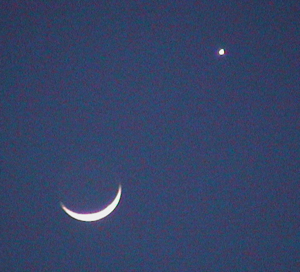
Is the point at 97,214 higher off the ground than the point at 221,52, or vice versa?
the point at 221,52

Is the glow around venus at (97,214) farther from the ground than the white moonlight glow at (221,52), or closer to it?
closer to it

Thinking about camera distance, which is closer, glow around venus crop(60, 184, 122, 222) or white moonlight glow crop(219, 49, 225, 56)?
white moonlight glow crop(219, 49, 225, 56)

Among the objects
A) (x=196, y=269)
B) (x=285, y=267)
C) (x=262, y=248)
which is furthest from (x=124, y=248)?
(x=285, y=267)

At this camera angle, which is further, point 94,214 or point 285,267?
point 285,267

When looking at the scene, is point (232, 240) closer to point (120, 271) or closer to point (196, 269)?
point (196, 269)

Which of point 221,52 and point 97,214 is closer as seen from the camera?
point 221,52

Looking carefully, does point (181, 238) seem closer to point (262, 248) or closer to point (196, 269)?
point (196, 269)

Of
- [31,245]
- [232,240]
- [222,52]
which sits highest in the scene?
[222,52]

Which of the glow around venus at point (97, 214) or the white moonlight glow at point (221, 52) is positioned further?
the glow around venus at point (97, 214)

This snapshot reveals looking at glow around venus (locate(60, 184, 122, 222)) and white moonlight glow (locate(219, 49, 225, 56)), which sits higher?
white moonlight glow (locate(219, 49, 225, 56))

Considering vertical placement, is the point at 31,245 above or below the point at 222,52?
below
